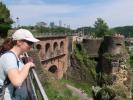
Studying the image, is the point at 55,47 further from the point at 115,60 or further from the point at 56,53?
the point at 115,60

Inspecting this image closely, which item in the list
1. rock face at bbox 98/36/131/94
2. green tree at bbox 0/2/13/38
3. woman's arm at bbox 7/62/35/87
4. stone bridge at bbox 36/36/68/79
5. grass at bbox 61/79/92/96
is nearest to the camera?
woman's arm at bbox 7/62/35/87

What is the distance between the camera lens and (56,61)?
43.9m

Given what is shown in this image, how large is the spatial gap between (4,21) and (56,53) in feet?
31.5

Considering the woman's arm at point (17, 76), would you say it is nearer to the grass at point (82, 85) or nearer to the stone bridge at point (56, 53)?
the stone bridge at point (56, 53)

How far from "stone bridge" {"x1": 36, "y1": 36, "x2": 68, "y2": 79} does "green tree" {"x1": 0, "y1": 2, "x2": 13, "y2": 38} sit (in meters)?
4.54

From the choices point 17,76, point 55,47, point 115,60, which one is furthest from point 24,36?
point 55,47

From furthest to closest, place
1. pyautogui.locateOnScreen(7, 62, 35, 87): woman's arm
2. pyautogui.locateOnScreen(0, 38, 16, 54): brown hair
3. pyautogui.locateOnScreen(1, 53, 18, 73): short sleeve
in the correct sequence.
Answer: pyautogui.locateOnScreen(0, 38, 16, 54): brown hair < pyautogui.locateOnScreen(1, 53, 18, 73): short sleeve < pyautogui.locateOnScreen(7, 62, 35, 87): woman's arm

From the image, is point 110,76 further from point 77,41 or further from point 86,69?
point 77,41

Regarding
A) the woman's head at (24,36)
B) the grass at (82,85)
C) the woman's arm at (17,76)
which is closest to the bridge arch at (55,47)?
the grass at (82,85)

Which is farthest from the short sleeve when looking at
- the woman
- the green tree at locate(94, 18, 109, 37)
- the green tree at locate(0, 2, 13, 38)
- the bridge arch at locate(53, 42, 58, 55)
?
the green tree at locate(94, 18, 109, 37)

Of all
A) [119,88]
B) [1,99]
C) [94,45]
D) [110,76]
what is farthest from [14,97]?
[94,45]

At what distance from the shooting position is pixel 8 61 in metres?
4.46

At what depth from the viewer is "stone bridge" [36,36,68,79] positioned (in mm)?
41237

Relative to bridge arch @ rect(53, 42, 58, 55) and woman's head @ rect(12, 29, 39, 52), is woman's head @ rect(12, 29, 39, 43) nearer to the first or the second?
woman's head @ rect(12, 29, 39, 52)
